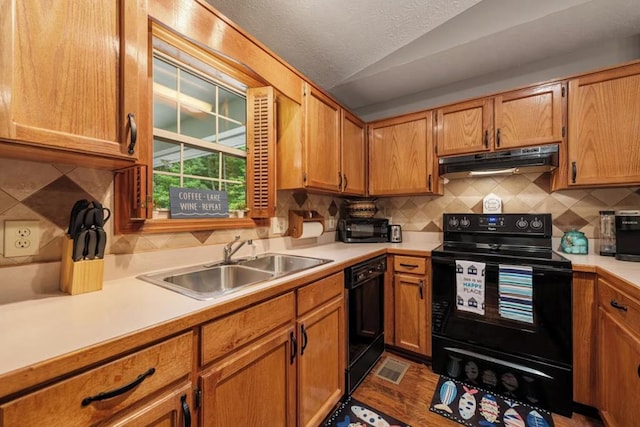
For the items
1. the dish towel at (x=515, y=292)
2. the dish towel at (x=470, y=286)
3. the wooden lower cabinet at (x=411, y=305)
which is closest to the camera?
the dish towel at (x=515, y=292)

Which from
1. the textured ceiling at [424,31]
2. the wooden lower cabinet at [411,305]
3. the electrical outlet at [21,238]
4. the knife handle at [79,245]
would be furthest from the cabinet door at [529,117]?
the electrical outlet at [21,238]

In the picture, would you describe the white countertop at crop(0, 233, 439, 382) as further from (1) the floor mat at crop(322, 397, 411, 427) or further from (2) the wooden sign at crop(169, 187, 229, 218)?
(1) the floor mat at crop(322, 397, 411, 427)

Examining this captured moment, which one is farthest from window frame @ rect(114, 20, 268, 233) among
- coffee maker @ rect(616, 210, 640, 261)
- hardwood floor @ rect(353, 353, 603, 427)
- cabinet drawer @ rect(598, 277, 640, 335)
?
coffee maker @ rect(616, 210, 640, 261)

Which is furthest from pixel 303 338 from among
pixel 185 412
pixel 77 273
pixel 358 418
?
pixel 77 273

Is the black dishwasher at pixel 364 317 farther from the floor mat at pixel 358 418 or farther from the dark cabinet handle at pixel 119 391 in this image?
the dark cabinet handle at pixel 119 391

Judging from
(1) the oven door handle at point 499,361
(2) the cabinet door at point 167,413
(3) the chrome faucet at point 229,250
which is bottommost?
(1) the oven door handle at point 499,361

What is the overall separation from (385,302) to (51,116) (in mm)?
2158

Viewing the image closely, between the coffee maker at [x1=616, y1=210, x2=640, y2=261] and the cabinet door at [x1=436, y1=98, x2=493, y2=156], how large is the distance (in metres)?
0.89

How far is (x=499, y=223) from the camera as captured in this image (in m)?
2.07

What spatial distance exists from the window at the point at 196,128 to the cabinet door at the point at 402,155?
4.39ft

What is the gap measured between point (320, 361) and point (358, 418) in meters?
0.45

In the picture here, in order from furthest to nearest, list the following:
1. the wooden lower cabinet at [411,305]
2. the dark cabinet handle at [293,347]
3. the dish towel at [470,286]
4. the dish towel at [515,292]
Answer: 1. the wooden lower cabinet at [411,305]
2. the dish towel at [470,286]
3. the dish towel at [515,292]
4. the dark cabinet handle at [293,347]

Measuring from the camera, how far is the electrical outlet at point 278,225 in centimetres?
196

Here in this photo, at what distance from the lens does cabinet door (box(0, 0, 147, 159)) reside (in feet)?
2.28
